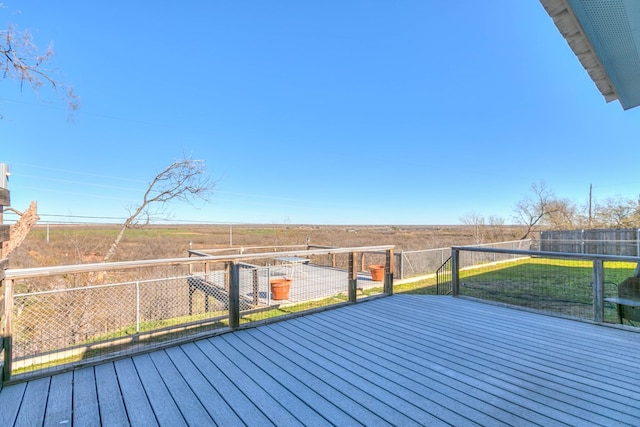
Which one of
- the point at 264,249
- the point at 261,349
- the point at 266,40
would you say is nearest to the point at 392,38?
the point at 266,40

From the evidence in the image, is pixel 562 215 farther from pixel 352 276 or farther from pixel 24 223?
pixel 24 223

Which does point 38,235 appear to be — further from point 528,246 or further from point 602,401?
point 528,246

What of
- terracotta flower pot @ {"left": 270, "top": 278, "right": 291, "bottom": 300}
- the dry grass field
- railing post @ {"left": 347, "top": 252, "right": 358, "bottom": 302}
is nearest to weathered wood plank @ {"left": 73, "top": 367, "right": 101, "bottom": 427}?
railing post @ {"left": 347, "top": 252, "right": 358, "bottom": 302}

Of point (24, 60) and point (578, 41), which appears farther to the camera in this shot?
point (24, 60)

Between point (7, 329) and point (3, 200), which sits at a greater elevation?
point (3, 200)

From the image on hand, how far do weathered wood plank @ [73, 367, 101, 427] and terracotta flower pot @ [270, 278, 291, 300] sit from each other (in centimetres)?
337

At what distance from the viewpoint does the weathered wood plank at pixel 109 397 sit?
5.34 feet

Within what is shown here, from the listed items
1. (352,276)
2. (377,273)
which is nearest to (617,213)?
(377,273)

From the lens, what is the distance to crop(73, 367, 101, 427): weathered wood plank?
1.62 metres

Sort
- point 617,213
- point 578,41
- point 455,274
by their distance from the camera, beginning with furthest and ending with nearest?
point 617,213 → point 455,274 → point 578,41

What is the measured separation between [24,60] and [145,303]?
4.51 meters

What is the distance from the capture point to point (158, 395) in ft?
6.15

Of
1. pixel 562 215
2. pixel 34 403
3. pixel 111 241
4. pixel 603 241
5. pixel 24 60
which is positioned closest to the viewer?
pixel 34 403

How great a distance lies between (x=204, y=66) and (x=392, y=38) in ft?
21.3
